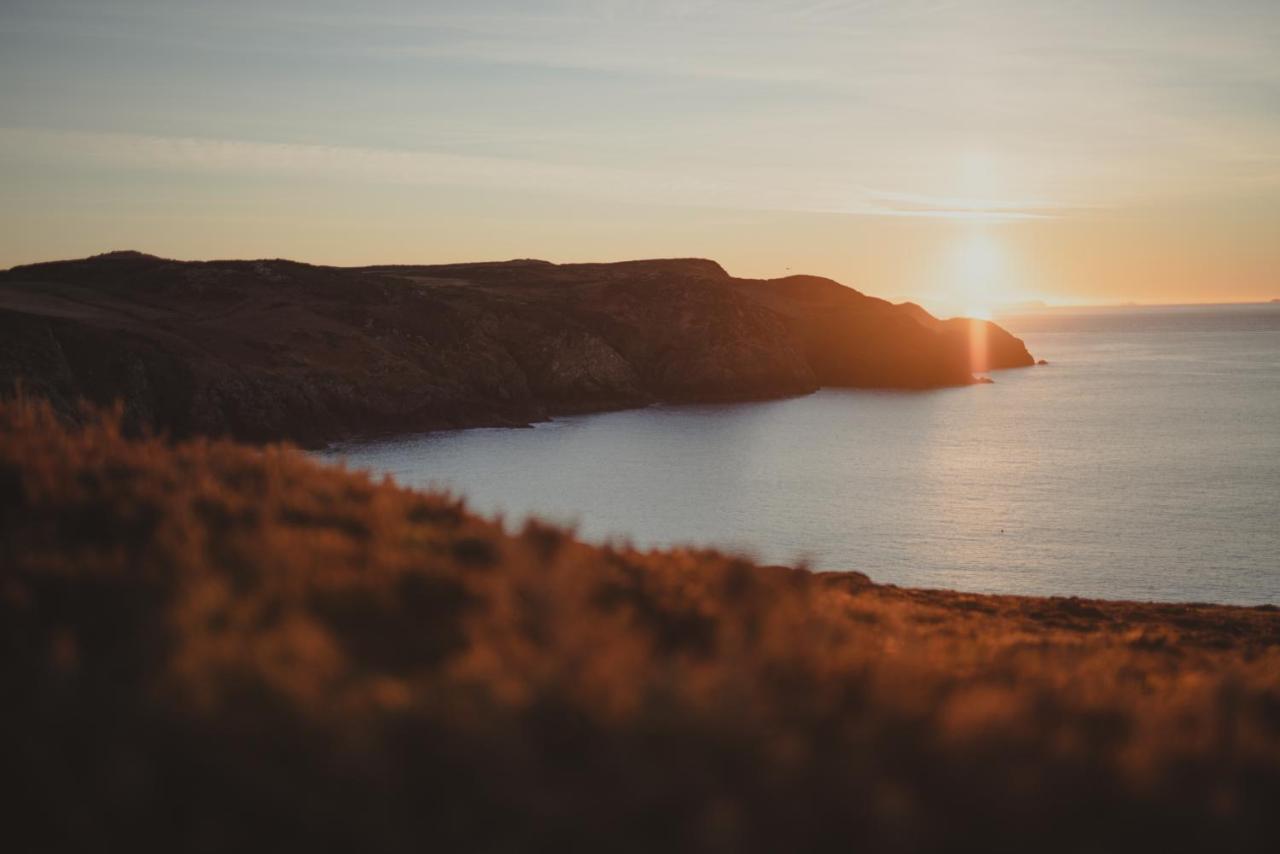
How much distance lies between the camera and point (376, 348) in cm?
12394

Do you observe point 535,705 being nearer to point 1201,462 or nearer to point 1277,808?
point 1277,808

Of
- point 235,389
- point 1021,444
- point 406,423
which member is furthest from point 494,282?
point 1021,444

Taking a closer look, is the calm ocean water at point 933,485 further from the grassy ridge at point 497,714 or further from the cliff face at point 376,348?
the cliff face at point 376,348

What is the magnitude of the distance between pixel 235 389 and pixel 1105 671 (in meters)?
97.8

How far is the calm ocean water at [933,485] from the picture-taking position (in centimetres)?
5984

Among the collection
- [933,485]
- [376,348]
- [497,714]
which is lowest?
[933,485]

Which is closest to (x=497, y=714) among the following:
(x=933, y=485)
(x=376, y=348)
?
(x=933, y=485)

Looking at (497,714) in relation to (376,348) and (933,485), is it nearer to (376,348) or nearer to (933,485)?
(933,485)

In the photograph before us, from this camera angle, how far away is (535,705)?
22.5ft

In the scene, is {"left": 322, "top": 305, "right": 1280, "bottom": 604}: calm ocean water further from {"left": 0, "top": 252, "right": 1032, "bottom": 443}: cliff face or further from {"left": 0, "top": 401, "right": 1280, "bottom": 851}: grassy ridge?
{"left": 0, "top": 252, "right": 1032, "bottom": 443}: cliff face

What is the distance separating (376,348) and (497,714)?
12213cm

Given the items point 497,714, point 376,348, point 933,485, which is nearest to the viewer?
point 497,714

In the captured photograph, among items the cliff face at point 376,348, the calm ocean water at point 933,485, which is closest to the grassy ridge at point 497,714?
the calm ocean water at point 933,485

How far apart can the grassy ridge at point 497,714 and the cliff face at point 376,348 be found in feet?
218
